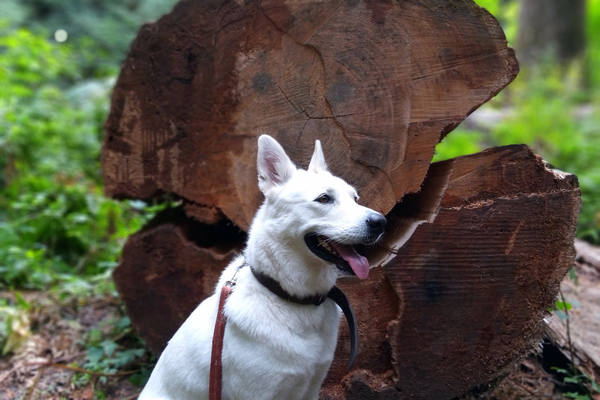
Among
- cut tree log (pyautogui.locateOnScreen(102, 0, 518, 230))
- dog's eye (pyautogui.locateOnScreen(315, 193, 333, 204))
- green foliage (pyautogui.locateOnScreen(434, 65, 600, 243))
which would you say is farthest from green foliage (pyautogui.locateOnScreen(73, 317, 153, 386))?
green foliage (pyautogui.locateOnScreen(434, 65, 600, 243))

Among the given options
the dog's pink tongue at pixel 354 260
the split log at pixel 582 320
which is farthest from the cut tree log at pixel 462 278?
the dog's pink tongue at pixel 354 260

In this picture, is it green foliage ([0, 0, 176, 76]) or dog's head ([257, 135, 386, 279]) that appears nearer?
dog's head ([257, 135, 386, 279])

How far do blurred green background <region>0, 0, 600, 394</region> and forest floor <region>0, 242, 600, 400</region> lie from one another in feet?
0.95

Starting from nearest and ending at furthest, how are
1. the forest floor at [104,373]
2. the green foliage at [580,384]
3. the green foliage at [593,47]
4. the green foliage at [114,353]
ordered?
the green foliage at [580,384], the forest floor at [104,373], the green foliage at [114,353], the green foliage at [593,47]

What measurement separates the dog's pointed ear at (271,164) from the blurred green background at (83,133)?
217 cm

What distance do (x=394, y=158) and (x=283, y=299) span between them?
3.70 ft

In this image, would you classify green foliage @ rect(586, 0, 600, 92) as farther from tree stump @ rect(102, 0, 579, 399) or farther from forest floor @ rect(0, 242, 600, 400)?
tree stump @ rect(102, 0, 579, 399)

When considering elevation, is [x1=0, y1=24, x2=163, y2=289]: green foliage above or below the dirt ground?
above

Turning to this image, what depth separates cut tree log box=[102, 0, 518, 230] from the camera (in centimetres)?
320

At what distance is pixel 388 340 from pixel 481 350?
549 millimetres

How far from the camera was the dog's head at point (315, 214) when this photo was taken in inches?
102

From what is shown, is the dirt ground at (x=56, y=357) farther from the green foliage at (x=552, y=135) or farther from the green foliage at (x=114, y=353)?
the green foliage at (x=552, y=135)

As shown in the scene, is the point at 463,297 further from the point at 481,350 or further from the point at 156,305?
the point at 156,305

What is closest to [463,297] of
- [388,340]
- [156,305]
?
[388,340]
